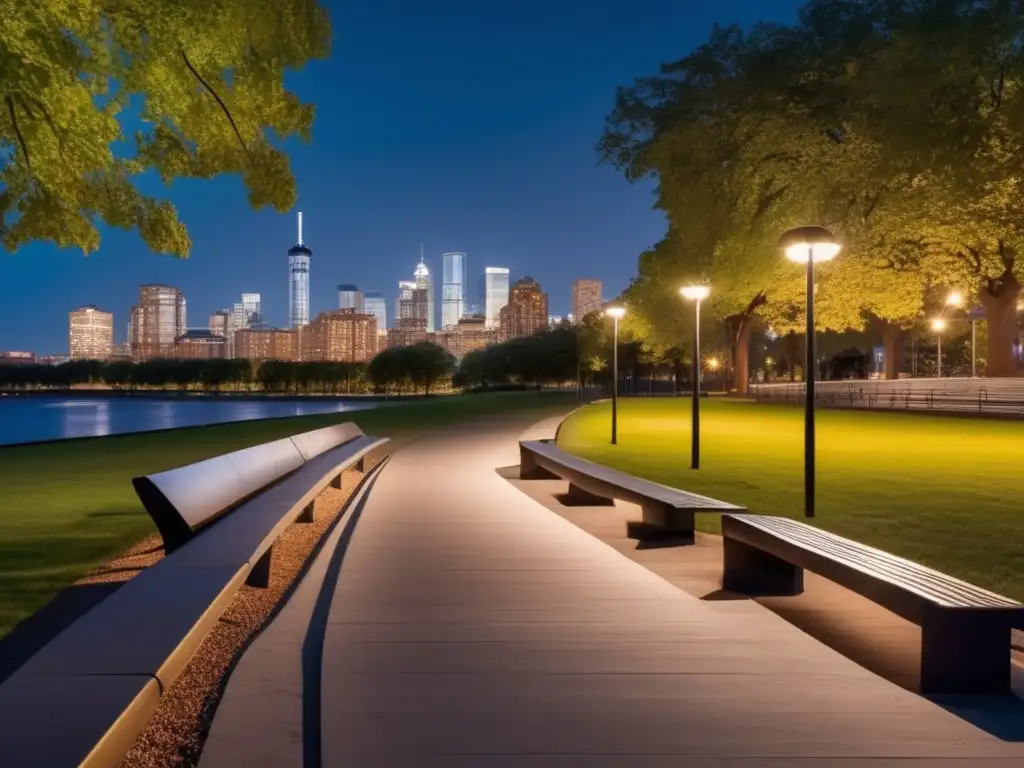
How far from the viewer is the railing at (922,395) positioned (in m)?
33.2

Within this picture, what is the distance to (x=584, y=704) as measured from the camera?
406 cm

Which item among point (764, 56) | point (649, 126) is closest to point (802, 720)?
point (764, 56)

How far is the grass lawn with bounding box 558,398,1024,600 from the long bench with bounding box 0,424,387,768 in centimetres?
574

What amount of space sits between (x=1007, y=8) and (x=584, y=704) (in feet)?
66.9

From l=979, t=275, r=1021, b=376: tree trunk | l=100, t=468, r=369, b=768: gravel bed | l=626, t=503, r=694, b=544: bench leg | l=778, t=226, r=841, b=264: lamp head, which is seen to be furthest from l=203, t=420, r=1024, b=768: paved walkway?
l=979, t=275, r=1021, b=376: tree trunk

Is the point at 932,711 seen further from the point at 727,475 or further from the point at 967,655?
the point at 727,475

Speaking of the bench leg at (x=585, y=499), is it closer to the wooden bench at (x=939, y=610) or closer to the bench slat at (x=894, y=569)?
the bench slat at (x=894, y=569)

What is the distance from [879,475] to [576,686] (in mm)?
12513

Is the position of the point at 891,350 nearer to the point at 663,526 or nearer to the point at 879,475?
the point at 879,475

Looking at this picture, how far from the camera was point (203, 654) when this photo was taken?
5.30 meters

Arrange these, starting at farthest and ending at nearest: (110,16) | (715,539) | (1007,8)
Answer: (1007,8), (715,539), (110,16)

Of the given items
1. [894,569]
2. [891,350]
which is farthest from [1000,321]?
[894,569]

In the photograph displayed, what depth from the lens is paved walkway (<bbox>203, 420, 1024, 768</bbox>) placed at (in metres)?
3.60

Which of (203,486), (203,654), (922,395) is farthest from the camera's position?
(922,395)
